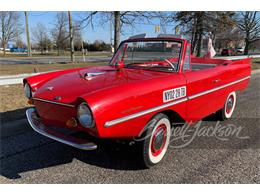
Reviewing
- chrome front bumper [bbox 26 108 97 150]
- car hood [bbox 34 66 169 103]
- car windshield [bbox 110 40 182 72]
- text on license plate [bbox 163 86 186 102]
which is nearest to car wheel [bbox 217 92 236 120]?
car windshield [bbox 110 40 182 72]

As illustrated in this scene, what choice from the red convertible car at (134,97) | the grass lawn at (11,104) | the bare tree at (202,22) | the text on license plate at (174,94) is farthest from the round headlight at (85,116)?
the bare tree at (202,22)

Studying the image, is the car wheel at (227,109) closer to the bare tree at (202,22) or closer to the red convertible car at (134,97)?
the red convertible car at (134,97)

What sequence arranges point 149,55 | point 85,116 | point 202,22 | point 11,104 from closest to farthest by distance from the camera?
point 85,116, point 149,55, point 11,104, point 202,22

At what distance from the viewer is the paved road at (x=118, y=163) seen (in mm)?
2754

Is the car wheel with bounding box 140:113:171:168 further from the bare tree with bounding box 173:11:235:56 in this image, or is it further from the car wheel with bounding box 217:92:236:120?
the bare tree with bounding box 173:11:235:56

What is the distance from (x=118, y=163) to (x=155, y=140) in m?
0.56

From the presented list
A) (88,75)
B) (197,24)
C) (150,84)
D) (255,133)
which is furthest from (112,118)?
(197,24)

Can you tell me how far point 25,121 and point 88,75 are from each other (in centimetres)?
194

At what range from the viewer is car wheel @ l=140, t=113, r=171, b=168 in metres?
2.83

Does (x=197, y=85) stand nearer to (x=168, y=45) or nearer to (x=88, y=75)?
(x=168, y=45)

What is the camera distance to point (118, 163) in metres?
3.10

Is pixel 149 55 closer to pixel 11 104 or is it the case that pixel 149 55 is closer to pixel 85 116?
pixel 85 116

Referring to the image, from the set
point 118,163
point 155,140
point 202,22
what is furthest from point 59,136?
point 202,22

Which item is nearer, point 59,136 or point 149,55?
point 59,136
